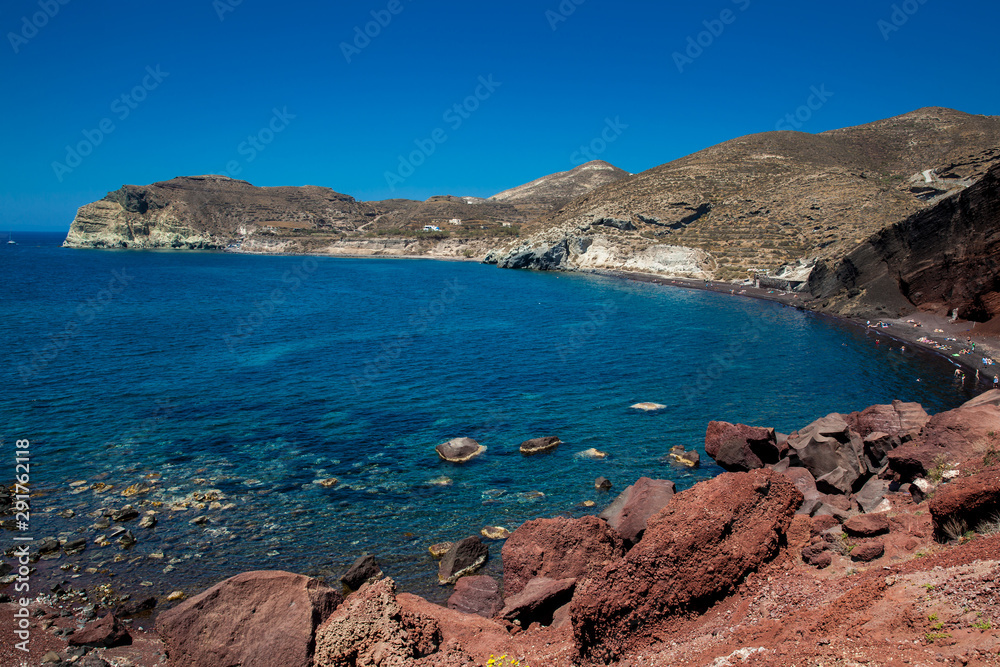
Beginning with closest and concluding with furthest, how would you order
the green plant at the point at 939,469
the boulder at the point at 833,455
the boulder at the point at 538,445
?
the green plant at the point at 939,469 → the boulder at the point at 833,455 → the boulder at the point at 538,445

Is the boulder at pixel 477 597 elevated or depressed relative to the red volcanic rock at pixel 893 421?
depressed

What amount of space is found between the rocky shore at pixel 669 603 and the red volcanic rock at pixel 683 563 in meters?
0.03

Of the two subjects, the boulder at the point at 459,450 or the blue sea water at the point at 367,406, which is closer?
the blue sea water at the point at 367,406

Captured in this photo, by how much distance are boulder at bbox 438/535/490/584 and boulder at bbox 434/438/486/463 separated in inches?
280

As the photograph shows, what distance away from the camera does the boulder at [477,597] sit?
45.1 feet

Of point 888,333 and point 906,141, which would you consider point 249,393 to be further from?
point 906,141

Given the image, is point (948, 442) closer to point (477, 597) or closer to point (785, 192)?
point (477, 597)

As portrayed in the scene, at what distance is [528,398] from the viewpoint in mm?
32688

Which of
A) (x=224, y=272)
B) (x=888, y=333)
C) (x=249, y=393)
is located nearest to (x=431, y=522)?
(x=249, y=393)

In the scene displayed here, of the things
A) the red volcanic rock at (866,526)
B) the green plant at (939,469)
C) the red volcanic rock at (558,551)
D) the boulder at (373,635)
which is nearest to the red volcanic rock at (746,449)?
the green plant at (939,469)

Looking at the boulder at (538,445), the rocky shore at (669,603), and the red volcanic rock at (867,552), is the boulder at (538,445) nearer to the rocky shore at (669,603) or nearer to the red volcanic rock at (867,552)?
the rocky shore at (669,603)

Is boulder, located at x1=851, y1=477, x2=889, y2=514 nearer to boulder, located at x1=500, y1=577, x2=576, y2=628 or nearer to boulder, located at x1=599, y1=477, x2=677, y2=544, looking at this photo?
boulder, located at x1=599, y1=477, x2=677, y2=544

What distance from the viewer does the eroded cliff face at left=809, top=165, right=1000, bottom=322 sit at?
4438 cm

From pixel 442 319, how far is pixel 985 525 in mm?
53246
